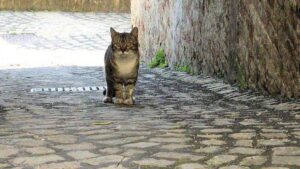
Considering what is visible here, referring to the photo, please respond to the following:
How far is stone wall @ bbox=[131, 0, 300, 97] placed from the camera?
648 cm

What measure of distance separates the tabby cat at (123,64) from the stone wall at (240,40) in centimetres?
157

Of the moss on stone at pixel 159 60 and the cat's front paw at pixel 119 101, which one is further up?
the cat's front paw at pixel 119 101

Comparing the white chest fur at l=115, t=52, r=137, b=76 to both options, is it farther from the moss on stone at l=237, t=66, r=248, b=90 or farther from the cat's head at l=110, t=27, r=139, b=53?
the moss on stone at l=237, t=66, r=248, b=90

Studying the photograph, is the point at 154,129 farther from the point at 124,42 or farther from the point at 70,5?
the point at 70,5

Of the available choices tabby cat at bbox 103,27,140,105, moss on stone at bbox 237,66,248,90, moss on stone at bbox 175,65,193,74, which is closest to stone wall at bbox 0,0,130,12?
moss on stone at bbox 175,65,193,74

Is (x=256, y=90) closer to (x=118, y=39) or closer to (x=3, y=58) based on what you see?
(x=118, y=39)

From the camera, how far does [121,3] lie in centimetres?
2339

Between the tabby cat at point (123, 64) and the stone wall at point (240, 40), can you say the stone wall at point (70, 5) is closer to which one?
the stone wall at point (240, 40)

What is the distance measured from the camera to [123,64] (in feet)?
22.3

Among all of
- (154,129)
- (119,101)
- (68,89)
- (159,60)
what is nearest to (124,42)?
(119,101)

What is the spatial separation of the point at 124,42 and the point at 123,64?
0.26 m

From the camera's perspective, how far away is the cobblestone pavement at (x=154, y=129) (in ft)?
12.2

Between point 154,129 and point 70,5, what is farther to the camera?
point 70,5

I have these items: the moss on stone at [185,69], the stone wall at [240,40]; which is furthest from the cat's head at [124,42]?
the moss on stone at [185,69]
